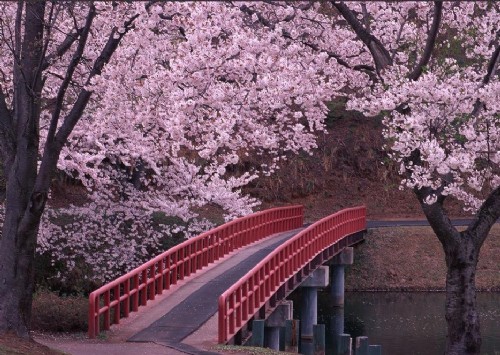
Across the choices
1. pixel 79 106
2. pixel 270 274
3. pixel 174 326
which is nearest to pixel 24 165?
pixel 79 106

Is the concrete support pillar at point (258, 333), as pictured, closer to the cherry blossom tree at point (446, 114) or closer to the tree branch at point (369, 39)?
the cherry blossom tree at point (446, 114)

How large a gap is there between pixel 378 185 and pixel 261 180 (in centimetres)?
648

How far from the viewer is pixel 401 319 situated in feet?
103

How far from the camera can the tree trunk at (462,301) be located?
68.4ft

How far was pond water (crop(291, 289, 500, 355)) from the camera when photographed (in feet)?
88.9

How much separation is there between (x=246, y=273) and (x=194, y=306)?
2.72m

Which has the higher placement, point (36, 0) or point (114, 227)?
point (36, 0)

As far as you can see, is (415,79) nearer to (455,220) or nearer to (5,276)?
(5,276)

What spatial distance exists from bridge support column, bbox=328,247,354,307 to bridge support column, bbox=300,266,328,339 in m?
5.55

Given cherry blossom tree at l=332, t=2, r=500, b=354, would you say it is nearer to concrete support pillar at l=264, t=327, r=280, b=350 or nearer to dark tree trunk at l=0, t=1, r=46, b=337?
concrete support pillar at l=264, t=327, r=280, b=350

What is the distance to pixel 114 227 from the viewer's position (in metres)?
25.3

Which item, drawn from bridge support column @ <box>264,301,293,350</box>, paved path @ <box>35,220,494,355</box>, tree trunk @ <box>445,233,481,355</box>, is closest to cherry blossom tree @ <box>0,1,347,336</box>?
paved path @ <box>35,220,494,355</box>

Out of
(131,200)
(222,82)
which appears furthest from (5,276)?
(131,200)

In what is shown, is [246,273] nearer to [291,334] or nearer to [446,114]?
[291,334]
